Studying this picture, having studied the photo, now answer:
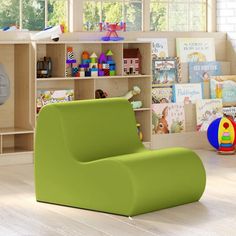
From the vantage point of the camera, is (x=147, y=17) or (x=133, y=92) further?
(x=147, y=17)

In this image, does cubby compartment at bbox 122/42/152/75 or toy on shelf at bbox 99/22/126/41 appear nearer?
toy on shelf at bbox 99/22/126/41

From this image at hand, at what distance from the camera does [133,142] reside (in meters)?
5.78

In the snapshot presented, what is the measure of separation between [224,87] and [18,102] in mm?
2525

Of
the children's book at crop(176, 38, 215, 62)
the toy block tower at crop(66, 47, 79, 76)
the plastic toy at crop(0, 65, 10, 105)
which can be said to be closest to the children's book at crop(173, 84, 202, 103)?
the children's book at crop(176, 38, 215, 62)

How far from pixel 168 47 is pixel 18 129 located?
2023mm

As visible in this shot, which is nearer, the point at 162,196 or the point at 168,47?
the point at 162,196

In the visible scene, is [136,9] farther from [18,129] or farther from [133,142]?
[133,142]

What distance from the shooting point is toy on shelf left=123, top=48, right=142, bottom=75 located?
7871mm

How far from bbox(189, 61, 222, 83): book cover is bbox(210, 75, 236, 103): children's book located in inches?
3.1

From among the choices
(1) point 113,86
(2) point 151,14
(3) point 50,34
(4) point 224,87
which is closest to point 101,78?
(1) point 113,86

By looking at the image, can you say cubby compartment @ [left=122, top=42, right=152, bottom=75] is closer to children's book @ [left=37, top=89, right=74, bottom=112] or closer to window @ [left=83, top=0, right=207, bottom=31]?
window @ [left=83, top=0, right=207, bottom=31]

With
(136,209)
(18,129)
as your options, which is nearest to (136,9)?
(18,129)

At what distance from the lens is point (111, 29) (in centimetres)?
773

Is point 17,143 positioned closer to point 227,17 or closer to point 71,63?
point 71,63
